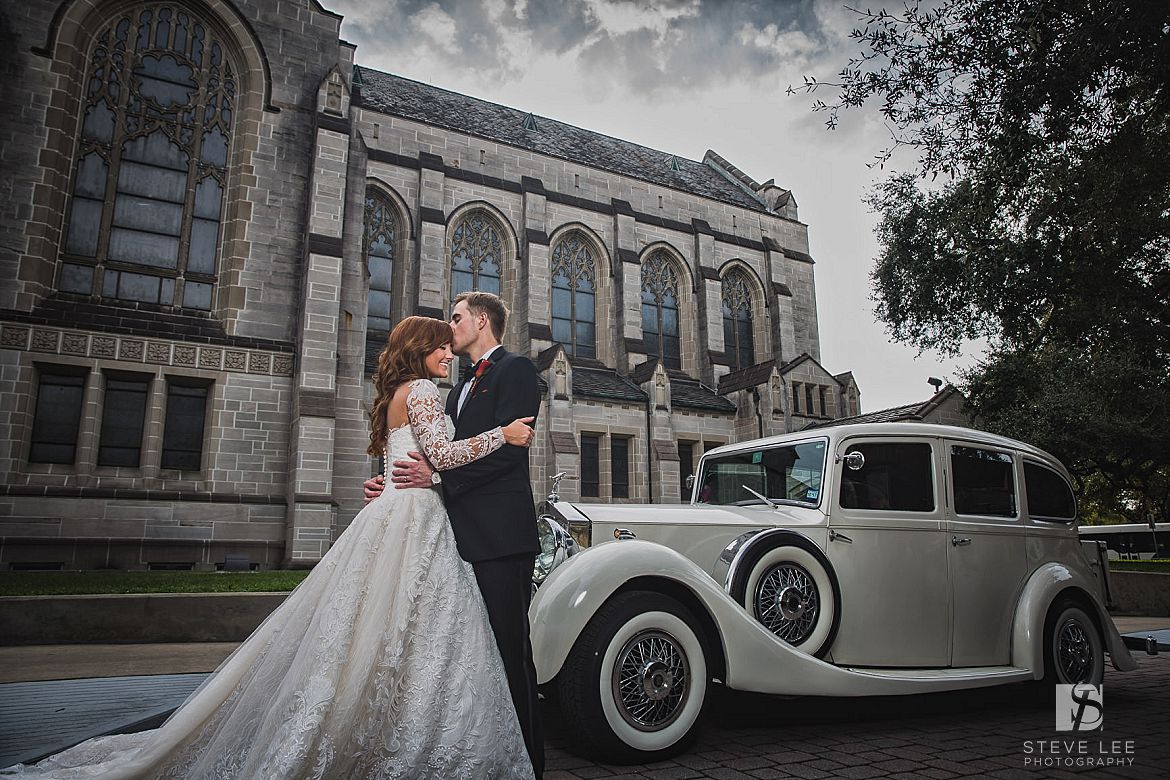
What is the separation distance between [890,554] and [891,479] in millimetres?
533

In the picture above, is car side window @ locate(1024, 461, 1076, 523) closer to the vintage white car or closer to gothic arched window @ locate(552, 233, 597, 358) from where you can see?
the vintage white car

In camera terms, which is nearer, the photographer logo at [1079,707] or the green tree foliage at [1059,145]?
the photographer logo at [1079,707]

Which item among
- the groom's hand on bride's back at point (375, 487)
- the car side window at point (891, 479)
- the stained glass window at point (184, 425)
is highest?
the stained glass window at point (184, 425)

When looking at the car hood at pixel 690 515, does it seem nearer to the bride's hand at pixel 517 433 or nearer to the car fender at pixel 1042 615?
the bride's hand at pixel 517 433

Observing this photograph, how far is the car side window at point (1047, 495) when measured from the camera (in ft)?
17.6

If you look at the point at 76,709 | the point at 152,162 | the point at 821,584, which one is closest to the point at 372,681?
the point at 821,584

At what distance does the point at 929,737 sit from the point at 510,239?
21.8 m

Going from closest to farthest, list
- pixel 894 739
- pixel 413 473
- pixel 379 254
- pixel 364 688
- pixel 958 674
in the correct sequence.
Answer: pixel 364 688 < pixel 413 473 < pixel 894 739 < pixel 958 674 < pixel 379 254

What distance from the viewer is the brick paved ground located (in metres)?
3.36

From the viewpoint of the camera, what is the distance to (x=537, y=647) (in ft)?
11.3

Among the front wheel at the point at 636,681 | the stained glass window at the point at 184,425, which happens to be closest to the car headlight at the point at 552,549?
the front wheel at the point at 636,681

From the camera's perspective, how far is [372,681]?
8.88ft

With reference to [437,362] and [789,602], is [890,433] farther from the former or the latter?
[437,362]

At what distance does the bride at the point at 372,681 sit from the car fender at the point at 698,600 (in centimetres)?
61
